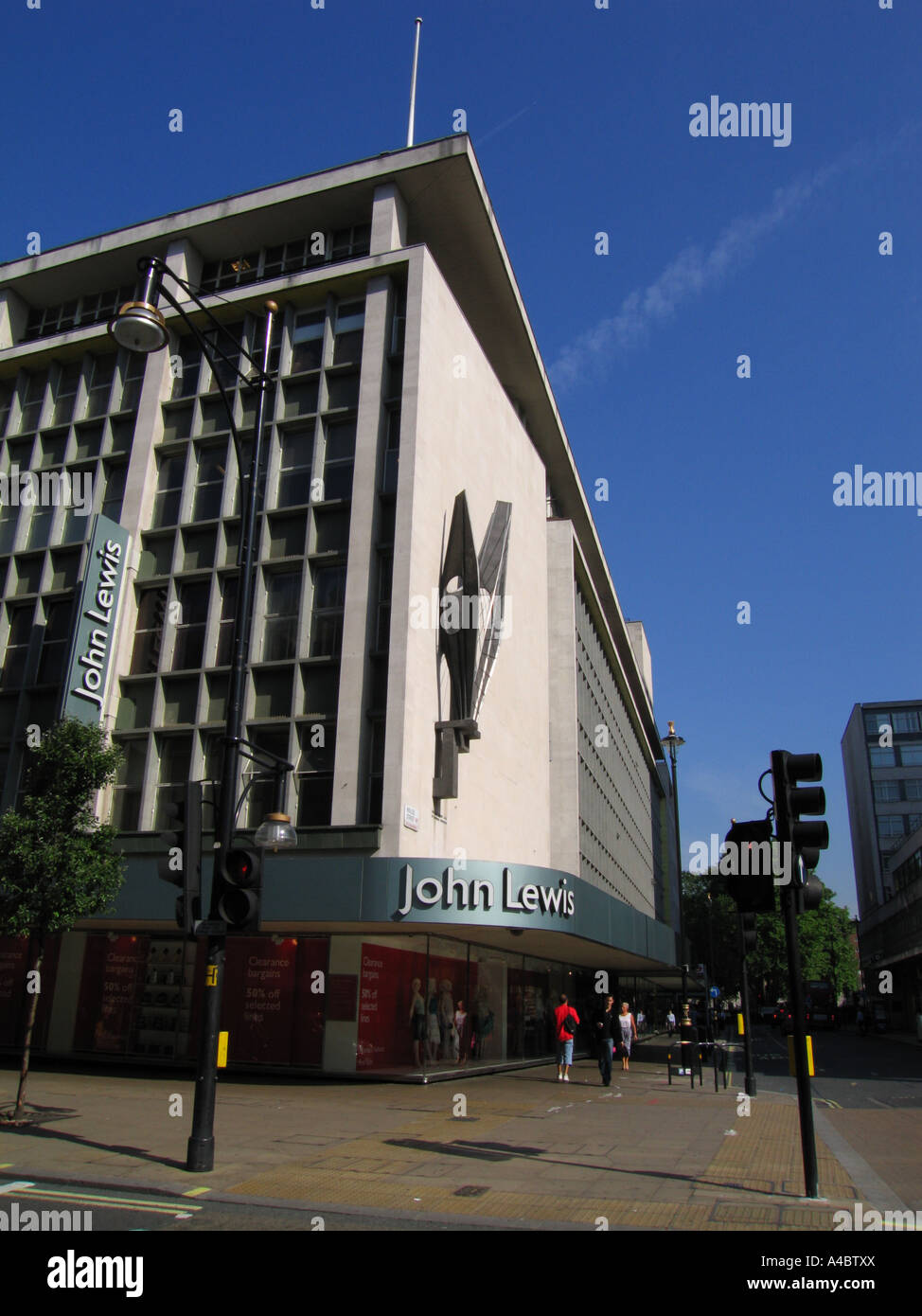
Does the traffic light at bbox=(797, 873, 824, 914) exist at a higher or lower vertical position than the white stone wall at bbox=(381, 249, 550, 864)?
lower

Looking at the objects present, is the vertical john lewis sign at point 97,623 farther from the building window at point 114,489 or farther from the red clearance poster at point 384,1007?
the red clearance poster at point 384,1007

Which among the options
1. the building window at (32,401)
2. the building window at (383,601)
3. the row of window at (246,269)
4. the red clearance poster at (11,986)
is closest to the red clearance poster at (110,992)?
the red clearance poster at (11,986)

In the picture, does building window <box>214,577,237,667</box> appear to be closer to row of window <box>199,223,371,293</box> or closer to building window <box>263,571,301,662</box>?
building window <box>263,571,301,662</box>

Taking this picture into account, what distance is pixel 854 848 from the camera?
4614 inches

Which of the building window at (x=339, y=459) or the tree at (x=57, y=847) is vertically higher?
the building window at (x=339, y=459)

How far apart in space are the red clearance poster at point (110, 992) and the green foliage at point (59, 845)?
933cm

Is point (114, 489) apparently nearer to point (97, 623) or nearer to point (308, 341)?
point (97, 623)

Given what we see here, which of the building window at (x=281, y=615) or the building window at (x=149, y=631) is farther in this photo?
the building window at (x=149, y=631)

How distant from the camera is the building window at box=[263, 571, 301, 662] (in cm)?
2342

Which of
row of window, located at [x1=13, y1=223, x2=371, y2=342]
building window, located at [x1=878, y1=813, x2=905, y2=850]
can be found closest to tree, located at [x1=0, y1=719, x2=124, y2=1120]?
row of window, located at [x1=13, y1=223, x2=371, y2=342]

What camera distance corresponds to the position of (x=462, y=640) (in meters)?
24.1

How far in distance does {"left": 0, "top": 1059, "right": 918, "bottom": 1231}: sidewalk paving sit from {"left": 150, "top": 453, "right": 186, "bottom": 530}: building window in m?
14.6

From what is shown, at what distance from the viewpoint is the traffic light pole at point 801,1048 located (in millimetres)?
8797

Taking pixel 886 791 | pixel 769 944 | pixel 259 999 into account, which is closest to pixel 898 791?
pixel 886 791
